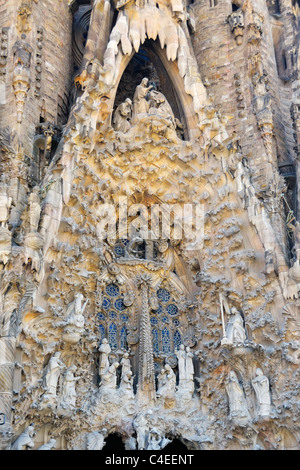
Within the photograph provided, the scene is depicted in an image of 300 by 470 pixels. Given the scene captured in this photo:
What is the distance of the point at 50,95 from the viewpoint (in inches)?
531

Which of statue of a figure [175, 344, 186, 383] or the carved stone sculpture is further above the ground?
statue of a figure [175, 344, 186, 383]

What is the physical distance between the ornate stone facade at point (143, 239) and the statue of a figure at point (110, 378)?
0.02m

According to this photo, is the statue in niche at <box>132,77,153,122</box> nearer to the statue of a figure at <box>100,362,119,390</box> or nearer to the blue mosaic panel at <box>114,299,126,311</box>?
the blue mosaic panel at <box>114,299,126,311</box>

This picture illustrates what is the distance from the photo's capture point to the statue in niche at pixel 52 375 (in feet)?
33.9

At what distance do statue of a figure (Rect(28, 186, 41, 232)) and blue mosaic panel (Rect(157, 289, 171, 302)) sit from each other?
9.96ft

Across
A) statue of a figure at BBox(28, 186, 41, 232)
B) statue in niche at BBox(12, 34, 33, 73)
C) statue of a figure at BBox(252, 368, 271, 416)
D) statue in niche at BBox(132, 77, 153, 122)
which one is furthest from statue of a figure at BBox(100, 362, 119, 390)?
statue in niche at BBox(12, 34, 33, 73)

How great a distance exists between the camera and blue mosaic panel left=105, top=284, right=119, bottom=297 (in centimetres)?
1260

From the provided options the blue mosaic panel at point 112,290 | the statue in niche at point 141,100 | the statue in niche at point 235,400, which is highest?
the statue in niche at point 141,100

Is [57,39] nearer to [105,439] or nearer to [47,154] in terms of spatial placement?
[47,154]

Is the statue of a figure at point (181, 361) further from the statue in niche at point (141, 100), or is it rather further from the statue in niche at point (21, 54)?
the statue in niche at point (21, 54)

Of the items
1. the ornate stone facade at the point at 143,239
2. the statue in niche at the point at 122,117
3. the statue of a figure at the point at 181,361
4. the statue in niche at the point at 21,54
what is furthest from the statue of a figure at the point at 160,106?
the statue of a figure at the point at 181,361

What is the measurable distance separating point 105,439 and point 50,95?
630 centimetres

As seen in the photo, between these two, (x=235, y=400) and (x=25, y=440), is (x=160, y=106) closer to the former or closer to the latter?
(x=235, y=400)

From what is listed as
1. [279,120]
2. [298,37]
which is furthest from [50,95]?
[298,37]
